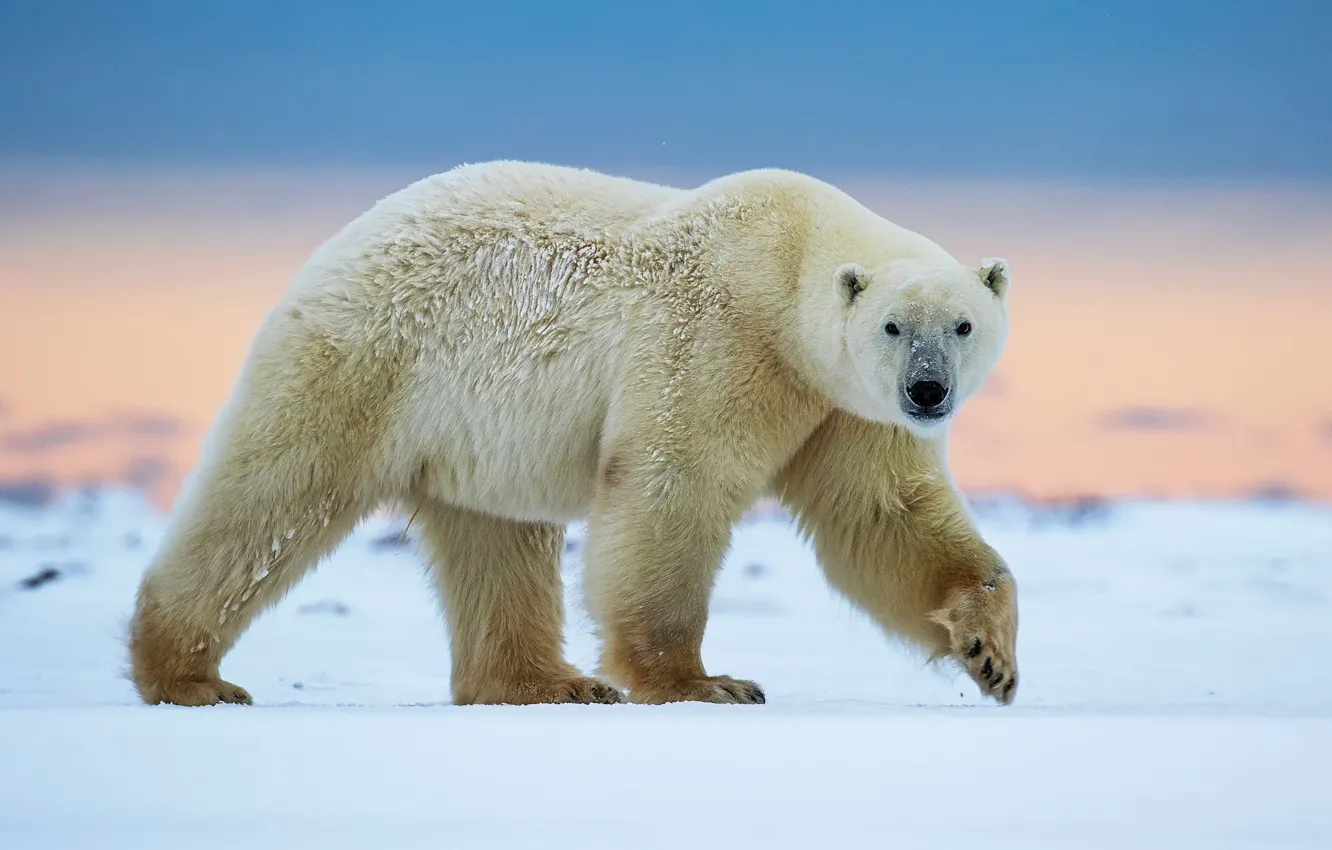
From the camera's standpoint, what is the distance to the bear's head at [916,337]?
5414mm

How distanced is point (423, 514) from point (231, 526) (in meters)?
0.99

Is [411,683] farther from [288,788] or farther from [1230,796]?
[1230,796]

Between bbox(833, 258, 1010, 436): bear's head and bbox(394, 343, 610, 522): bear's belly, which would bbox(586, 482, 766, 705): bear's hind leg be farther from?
bbox(833, 258, 1010, 436): bear's head

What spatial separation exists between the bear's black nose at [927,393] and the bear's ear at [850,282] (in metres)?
0.45

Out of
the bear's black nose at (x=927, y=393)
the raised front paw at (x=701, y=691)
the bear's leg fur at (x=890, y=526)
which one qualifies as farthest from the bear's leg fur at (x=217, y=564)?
the bear's black nose at (x=927, y=393)

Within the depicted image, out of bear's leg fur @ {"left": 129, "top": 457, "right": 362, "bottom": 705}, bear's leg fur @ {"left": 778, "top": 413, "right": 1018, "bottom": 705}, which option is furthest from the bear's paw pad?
bear's leg fur @ {"left": 778, "top": 413, "right": 1018, "bottom": 705}

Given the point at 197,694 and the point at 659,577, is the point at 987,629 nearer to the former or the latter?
the point at 659,577

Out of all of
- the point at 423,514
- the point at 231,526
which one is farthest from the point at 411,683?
the point at 231,526

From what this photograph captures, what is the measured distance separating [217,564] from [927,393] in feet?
9.30

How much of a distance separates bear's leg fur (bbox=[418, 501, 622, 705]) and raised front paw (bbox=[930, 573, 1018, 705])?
74.5 inches

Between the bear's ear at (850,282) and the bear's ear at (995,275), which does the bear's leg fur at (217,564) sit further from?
the bear's ear at (995,275)

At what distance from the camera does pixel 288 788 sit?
3719 mm

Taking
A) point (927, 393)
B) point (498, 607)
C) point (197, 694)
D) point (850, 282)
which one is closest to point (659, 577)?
point (927, 393)

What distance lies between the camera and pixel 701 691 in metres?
5.52
